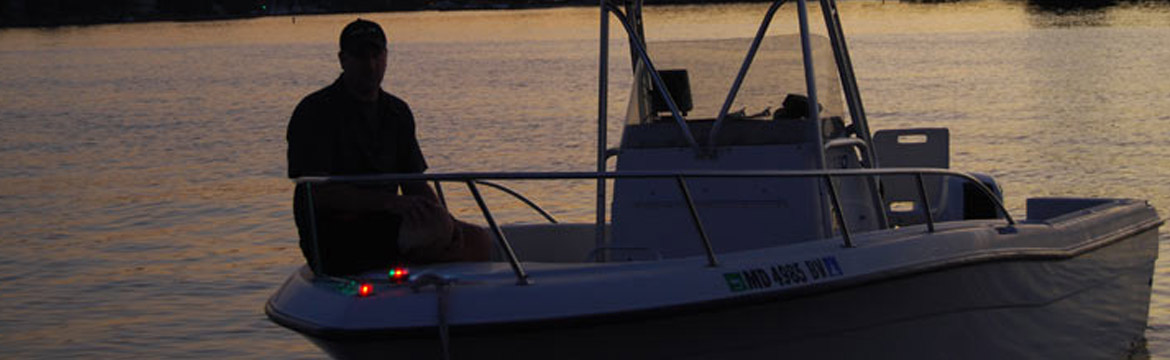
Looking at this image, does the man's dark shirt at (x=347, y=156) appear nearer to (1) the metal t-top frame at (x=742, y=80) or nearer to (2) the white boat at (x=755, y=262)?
(2) the white boat at (x=755, y=262)

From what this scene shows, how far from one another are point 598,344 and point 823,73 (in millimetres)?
2216

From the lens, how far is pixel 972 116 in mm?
26328

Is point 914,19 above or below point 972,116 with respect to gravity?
below

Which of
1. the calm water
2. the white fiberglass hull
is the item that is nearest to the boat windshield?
the white fiberglass hull

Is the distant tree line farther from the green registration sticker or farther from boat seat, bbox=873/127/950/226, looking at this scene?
the green registration sticker

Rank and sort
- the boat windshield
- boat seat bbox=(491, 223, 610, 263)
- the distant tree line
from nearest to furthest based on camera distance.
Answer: the boat windshield < boat seat bbox=(491, 223, 610, 263) < the distant tree line

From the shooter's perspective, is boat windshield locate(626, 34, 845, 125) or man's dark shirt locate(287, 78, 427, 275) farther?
boat windshield locate(626, 34, 845, 125)

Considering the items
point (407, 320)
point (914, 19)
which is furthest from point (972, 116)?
point (914, 19)

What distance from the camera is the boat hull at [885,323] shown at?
568cm

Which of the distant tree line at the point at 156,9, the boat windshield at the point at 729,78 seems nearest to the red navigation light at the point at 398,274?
the boat windshield at the point at 729,78

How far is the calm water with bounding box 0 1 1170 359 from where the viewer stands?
11695 mm

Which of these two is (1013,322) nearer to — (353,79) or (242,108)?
(353,79)

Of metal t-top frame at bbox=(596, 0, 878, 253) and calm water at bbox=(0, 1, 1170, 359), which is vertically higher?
metal t-top frame at bbox=(596, 0, 878, 253)

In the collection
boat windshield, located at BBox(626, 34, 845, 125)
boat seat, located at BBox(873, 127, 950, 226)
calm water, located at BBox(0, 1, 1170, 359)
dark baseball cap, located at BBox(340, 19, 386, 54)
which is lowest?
calm water, located at BBox(0, 1, 1170, 359)
